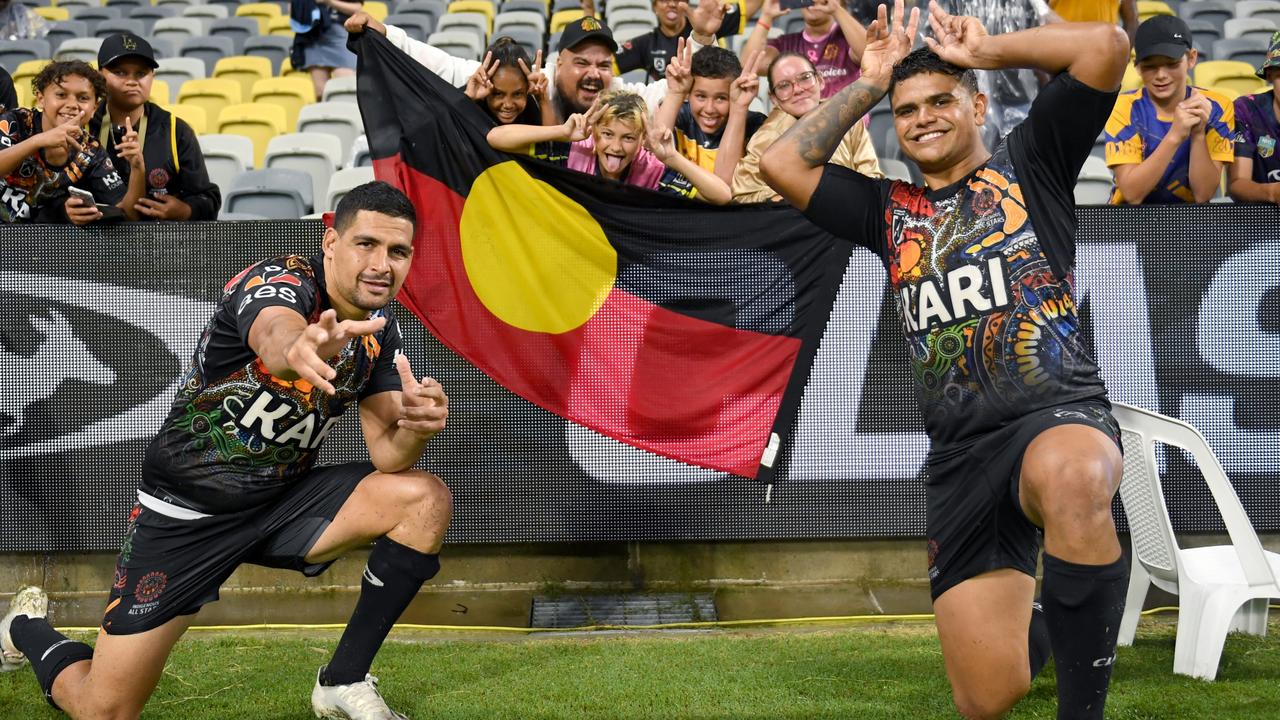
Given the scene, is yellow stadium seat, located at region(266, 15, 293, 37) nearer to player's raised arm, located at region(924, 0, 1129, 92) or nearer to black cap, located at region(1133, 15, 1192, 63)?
black cap, located at region(1133, 15, 1192, 63)

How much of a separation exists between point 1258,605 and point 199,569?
4.19m

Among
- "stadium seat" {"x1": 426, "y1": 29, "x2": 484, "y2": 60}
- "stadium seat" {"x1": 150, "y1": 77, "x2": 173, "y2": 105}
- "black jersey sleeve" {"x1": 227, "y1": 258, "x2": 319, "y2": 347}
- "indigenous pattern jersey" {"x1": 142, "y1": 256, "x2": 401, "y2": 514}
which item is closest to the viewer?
"black jersey sleeve" {"x1": 227, "y1": 258, "x2": 319, "y2": 347}

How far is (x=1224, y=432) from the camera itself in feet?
19.6

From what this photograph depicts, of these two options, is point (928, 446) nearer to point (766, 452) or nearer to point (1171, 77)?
point (766, 452)

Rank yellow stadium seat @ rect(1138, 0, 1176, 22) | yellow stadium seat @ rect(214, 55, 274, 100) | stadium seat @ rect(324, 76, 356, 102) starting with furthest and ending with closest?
yellow stadium seat @ rect(214, 55, 274, 100) → yellow stadium seat @ rect(1138, 0, 1176, 22) → stadium seat @ rect(324, 76, 356, 102)

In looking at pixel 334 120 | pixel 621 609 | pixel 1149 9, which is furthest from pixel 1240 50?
pixel 621 609

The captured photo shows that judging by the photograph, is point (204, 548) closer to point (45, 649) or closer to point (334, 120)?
point (45, 649)

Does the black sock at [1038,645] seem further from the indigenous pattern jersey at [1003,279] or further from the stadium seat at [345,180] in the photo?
the stadium seat at [345,180]

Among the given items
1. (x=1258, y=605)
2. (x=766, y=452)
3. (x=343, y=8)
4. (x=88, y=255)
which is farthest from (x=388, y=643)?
(x=1258, y=605)

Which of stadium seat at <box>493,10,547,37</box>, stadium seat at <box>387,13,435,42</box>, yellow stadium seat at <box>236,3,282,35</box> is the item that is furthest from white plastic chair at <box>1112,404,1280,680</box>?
yellow stadium seat at <box>236,3,282,35</box>

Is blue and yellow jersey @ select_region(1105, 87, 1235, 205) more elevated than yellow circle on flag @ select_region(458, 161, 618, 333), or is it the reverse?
blue and yellow jersey @ select_region(1105, 87, 1235, 205)

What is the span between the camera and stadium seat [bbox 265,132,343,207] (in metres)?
8.47

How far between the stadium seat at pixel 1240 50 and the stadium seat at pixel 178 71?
348 inches

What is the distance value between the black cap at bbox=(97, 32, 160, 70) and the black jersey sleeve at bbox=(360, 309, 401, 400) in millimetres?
2571
